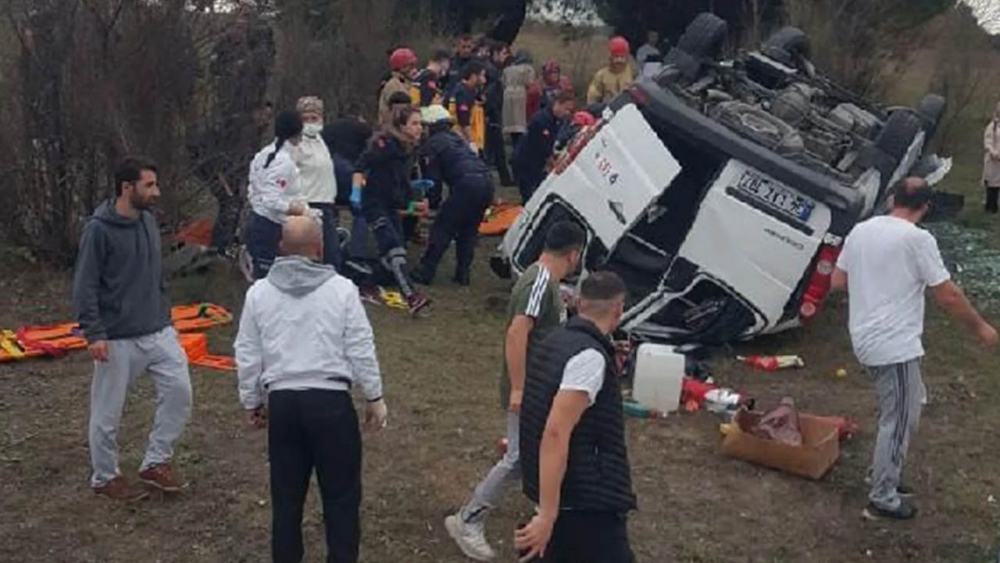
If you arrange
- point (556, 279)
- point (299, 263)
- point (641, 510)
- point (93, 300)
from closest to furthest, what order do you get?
point (299, 263)
point (556, 279)
point (93, 300)
point (641, 510)

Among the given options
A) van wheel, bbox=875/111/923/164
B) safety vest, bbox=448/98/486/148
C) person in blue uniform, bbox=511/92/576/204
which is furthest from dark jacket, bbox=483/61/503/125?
van wheel, bbox=875/111/923/164

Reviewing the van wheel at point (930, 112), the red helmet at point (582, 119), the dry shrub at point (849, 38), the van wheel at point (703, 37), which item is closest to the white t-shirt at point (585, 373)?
the van wheel at point (703, 37)

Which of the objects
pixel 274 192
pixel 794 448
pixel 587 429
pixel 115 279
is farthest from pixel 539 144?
pixel 587 429

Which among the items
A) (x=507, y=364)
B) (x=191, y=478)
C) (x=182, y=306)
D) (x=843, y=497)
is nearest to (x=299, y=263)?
(x=507, y=364)

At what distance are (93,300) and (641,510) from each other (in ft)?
9.65

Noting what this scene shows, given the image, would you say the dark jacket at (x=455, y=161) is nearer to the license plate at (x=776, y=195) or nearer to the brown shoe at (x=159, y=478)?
the license plate at (x=776, y=195)

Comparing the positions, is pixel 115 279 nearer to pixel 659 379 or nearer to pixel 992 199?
pixel 659 379

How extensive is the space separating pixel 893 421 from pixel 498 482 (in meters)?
2.14

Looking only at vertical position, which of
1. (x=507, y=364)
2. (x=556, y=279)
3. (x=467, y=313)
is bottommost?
(x=467, y=313)

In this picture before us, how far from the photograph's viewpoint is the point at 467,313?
11.1 meters

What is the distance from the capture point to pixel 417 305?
10.9m

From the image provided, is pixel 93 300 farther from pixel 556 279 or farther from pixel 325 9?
pixel 325 9

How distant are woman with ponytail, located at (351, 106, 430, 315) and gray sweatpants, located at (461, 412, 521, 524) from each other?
4.63 metres

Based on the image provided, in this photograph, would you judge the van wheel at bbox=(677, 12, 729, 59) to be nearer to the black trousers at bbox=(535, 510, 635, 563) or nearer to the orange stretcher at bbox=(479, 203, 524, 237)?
the orange stretcher at bbox=(479, 203, 524, 237)
